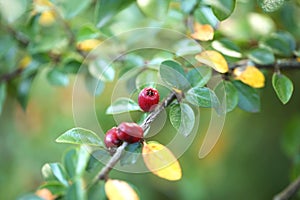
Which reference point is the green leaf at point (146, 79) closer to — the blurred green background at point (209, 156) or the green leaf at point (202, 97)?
the green leaf at point (202, 97)

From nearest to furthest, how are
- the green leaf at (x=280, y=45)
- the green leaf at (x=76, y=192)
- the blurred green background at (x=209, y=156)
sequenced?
1. the green leaf at (x=76, y=192)
2. the green leaf at (x=280, y=45)
3. the blurred green background at (x=209, y=156)

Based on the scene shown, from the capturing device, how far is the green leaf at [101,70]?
2.55ft

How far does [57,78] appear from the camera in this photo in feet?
2.84

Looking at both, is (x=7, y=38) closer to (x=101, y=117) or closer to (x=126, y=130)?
(x=101, y=117)

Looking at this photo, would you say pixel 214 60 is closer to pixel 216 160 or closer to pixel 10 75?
pixel 10 75

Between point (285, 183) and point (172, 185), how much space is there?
10.9 inches

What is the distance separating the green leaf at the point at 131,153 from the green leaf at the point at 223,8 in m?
0.20

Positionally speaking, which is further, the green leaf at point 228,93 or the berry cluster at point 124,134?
the green leaf at point 228,93

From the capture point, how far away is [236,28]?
0.99 metres

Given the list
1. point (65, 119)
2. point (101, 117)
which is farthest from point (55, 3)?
point (65, 119)

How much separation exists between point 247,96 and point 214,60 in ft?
0.23

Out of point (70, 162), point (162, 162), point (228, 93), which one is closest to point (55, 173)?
point (70, 162)

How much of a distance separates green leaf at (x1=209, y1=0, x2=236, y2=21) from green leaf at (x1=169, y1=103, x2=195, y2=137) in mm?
135

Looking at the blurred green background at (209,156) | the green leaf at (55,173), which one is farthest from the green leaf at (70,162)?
the blurred green background at (209,156)
